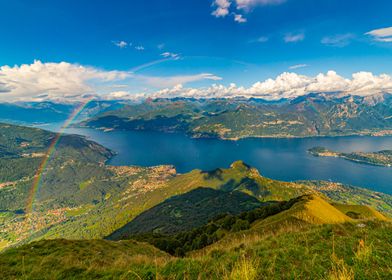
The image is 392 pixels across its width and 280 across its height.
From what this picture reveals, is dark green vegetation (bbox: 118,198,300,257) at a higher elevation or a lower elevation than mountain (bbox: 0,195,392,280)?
lower

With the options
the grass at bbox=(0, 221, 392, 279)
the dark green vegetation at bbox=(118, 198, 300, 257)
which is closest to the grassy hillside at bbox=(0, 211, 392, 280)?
the grass at bbox=(0, 221, 392, 279)

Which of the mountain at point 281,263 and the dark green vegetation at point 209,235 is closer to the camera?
the mountain at point 281,263

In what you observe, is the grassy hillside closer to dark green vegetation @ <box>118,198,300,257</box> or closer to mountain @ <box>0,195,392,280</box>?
mountain @ <box>0,195,392,280</box>

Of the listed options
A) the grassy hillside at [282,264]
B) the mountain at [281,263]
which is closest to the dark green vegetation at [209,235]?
the mountain at [281,263]

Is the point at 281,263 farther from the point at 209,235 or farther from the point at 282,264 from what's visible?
the point at 209,235

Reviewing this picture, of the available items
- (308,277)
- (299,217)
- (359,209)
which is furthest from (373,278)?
(359,209)

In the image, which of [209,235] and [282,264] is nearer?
[282,264]

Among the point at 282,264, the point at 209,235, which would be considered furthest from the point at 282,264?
the point at 209,235

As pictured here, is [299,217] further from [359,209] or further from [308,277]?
[359,209]

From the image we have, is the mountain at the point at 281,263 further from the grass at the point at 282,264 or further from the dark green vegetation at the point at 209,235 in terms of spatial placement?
the dark green vegetation at the point at 209,235

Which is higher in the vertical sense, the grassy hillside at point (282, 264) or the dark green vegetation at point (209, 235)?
the grassy hillside at point (282, 264)

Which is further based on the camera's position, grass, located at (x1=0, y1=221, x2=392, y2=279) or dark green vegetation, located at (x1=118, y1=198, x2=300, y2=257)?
dark green vegetation, located at (x1=118, y1=198, x2=300, y2=257)
